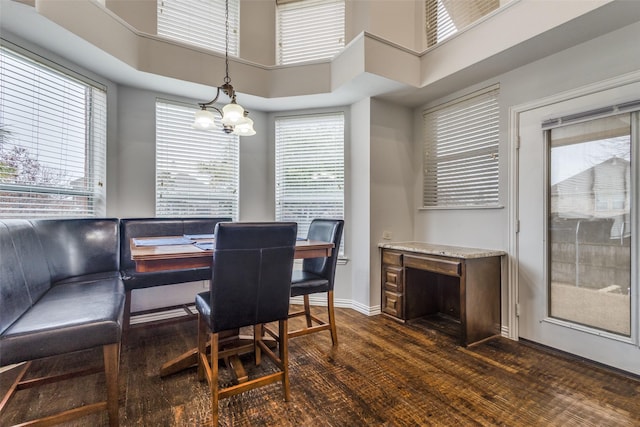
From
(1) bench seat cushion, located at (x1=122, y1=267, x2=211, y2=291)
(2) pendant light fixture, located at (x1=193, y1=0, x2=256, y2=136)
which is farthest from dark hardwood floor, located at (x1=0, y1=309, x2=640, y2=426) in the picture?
(2) pendant light fixture, located at (x1=193, y1=0, x2=256, y2=136)

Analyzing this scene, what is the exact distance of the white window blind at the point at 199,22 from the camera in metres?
3.07

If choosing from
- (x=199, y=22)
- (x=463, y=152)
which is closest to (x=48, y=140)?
(x=199, y=22)

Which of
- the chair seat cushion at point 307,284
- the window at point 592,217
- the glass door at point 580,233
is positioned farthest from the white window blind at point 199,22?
the window at point 592,217

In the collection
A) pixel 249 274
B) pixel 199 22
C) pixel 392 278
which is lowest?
pixel 392 278

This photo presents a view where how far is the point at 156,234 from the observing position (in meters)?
2.92

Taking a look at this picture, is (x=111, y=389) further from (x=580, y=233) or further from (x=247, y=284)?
(x=580, y=233)

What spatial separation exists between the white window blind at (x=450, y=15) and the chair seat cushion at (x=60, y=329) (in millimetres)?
3545

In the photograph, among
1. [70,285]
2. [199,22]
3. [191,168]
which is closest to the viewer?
[70,285]

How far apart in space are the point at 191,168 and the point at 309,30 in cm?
216

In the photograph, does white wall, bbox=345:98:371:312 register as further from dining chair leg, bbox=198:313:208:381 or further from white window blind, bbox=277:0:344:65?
dining chair leg, bbox=198:313:208:381

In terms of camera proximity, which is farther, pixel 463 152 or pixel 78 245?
pixel 463 152

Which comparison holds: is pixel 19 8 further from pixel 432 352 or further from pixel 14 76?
pixel 432 352

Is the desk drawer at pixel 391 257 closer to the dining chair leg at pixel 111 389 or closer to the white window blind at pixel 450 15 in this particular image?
the white window blind at pixel 450 15

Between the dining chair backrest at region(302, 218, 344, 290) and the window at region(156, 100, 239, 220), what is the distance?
51.5 inches
